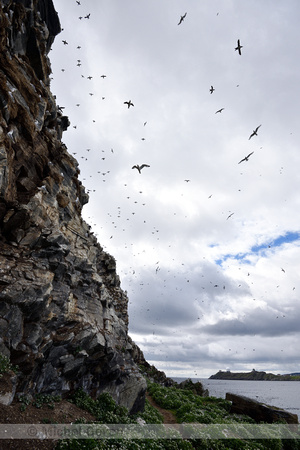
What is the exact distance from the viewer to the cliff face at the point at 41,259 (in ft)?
53.6

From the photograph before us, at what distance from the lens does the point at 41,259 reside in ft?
64.6

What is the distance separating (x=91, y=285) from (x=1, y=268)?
11.0m

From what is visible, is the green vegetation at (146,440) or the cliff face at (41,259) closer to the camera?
the green vegetation at (146,440)

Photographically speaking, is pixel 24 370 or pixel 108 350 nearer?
pixel 24 370

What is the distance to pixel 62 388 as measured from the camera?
1814cm

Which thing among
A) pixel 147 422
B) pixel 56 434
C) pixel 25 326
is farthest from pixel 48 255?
pixel 147 422

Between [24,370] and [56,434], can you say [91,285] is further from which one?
[56,434]

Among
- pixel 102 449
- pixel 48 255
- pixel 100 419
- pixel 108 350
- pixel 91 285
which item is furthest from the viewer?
pixel 91 285
